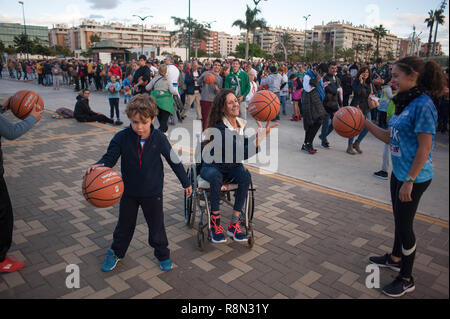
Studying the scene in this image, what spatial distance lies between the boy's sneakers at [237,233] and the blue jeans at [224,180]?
0.22m

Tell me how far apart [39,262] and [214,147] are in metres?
2.38

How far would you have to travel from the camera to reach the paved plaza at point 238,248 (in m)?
3.41

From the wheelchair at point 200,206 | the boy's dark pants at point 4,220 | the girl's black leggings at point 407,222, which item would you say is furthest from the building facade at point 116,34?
the girl's black leggings at point 407,222

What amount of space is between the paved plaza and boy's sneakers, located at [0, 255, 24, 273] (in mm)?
62

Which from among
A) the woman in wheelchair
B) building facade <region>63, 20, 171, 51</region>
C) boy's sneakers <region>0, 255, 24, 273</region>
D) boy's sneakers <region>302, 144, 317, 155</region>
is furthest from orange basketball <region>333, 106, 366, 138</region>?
building facade <region>63, 20, 171, 51</region>

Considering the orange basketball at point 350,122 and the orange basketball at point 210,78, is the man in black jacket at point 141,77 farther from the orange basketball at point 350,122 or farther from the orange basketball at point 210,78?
the orange basketball at point 350,122

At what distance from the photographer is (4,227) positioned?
11.7ft

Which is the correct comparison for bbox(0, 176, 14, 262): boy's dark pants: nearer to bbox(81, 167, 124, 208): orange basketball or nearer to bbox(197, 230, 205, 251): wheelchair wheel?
bbox(81, 167, 124, 208): orange basketball

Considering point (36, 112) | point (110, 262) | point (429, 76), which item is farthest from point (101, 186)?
point (429, 76)

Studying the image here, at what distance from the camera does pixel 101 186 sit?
3.27 meters

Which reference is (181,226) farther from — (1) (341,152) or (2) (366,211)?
(1) (341,152)

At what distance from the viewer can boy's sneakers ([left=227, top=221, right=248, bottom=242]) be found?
4.23m

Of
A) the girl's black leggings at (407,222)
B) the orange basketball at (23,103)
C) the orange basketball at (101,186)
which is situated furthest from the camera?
the orange basketball at (23,103)

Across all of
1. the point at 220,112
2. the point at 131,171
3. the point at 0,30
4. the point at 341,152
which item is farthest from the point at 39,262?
the point at 0,30
